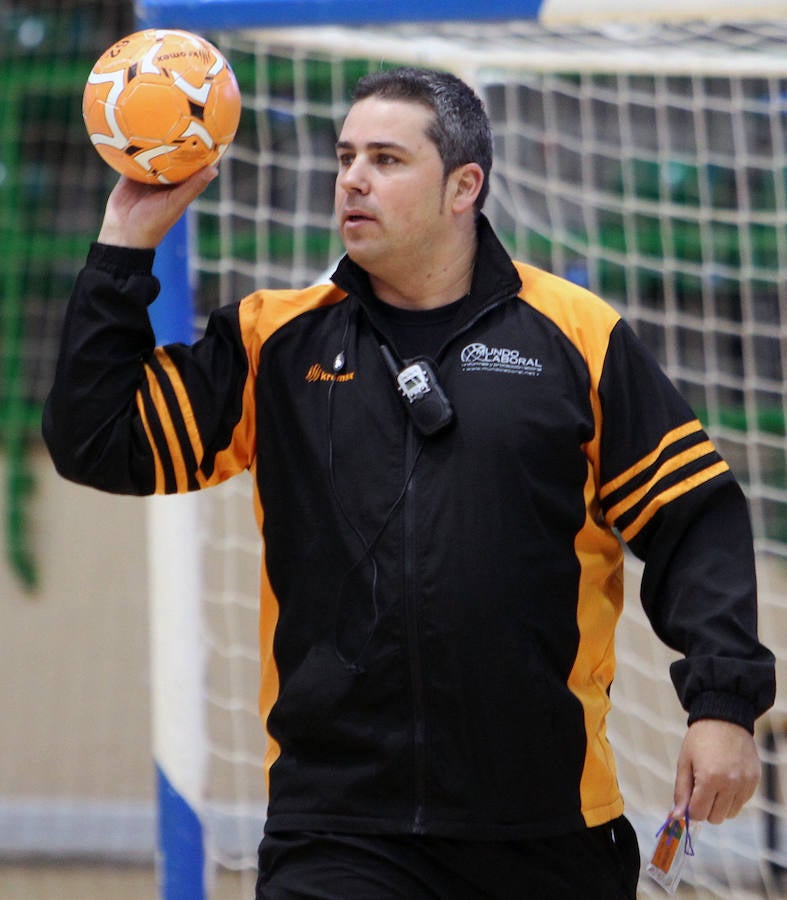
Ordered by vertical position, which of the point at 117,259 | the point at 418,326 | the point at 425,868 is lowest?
the point at 425,868

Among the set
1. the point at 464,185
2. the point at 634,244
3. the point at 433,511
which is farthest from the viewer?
the point at 634,244

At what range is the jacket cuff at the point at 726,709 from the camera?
229 cm

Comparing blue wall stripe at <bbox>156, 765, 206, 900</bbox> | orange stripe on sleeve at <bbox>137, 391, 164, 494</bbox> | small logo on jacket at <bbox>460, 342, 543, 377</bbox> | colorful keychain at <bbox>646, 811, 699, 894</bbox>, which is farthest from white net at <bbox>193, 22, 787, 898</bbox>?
colorful keychain at <bbox>646, 811, 699, 894</bbox>

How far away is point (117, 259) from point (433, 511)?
688 millimetres

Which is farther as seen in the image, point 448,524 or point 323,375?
point 323,375

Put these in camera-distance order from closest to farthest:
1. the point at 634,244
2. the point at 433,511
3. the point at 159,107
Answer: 1. the point at 433,511
2. the point at 159,107
3. the point at 634,244

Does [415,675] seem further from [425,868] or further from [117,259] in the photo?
[117,259]

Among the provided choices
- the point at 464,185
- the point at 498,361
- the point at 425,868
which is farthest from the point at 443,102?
the point at 425,868

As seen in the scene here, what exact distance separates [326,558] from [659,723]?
2530mm

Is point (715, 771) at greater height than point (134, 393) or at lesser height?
lesser

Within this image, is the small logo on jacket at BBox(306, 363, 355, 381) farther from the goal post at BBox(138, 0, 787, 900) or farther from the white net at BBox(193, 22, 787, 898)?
the white net at BBox(193, 22, 787, 898)

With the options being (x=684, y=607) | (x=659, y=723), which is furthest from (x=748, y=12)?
(x=659, y=723)

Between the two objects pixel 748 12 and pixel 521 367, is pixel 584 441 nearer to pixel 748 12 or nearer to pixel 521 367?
pixel 521 367

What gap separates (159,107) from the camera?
2.49 metres
